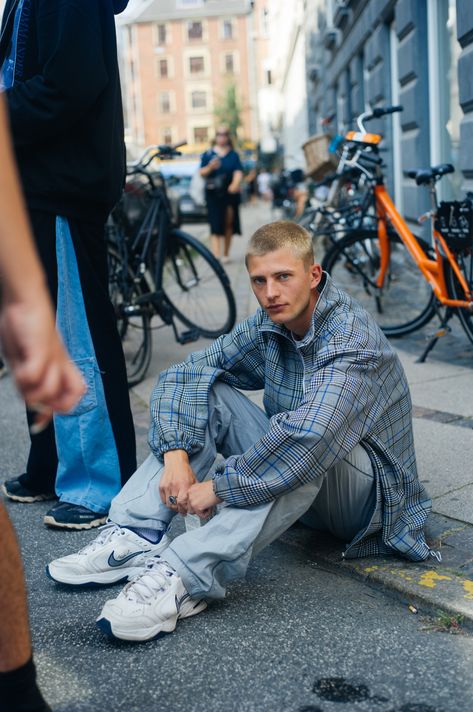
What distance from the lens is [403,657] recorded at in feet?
7.81

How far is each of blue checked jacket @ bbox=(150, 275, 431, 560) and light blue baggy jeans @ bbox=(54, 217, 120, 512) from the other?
1.71ft

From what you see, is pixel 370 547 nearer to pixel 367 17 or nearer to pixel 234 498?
pixel 234 498

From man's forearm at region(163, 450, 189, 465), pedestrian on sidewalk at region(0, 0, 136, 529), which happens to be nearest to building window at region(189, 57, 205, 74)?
pedestrian on sidewalk at region(0, 0, 136, 529)

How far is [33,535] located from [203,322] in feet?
10.7

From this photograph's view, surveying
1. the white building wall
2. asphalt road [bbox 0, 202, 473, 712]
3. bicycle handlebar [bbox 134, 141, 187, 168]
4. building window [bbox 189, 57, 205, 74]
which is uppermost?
building window [bbox 189, 57, 205, 74]

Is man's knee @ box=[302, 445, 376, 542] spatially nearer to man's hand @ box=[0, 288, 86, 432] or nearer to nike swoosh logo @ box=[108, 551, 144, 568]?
nike swoosh logo @ box=[108, 551, 144, 568]

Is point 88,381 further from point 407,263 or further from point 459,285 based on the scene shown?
point 407,263

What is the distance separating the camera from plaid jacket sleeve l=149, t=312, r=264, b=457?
285 cm

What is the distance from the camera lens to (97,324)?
3.48 meters

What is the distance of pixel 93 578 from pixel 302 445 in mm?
824

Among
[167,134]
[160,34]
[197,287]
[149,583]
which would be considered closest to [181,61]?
[160,34]

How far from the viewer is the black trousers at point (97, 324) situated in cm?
340

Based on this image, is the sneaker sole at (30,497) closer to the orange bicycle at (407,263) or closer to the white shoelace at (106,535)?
the white shoelace at (106,535)

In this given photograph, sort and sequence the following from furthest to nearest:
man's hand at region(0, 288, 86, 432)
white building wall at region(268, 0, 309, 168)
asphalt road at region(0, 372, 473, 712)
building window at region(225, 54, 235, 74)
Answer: building window at region(225, 54, 235, 74), white building wall at region(268, 0, 309, 168), asphalt road at region(0, 372, 473, 712), man's hand at region(0, 288, 86, 432)
